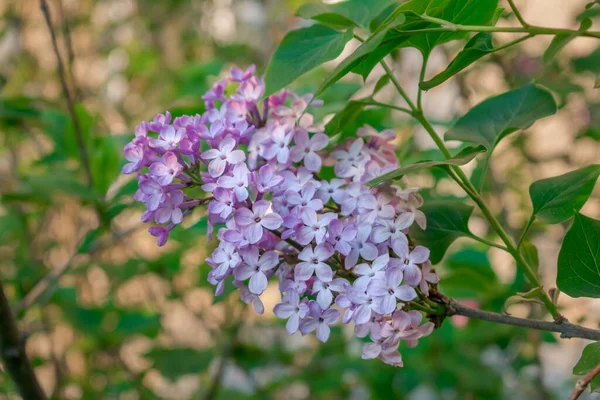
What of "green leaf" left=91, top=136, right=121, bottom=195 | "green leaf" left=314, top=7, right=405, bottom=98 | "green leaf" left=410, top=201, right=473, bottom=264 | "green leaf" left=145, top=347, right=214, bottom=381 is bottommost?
"green leaf" left=145, top=347, right=214, bottom=381

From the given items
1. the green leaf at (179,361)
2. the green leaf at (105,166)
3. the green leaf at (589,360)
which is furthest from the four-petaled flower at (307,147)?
the green leaf at (179,361)

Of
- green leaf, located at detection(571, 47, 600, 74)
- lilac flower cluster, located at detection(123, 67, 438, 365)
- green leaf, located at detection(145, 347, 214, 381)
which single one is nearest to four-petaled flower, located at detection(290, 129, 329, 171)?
lilac flower cluster, located at detection(123, 67, 438, 365)

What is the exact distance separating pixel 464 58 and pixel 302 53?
12 cm

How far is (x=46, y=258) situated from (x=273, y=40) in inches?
35.8

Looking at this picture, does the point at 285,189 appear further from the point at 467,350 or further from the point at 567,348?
the point at 567,348

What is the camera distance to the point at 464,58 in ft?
1.49

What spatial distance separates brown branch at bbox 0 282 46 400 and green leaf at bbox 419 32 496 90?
0.42m

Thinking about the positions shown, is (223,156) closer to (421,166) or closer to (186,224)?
(421,166)

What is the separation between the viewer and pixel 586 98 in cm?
154

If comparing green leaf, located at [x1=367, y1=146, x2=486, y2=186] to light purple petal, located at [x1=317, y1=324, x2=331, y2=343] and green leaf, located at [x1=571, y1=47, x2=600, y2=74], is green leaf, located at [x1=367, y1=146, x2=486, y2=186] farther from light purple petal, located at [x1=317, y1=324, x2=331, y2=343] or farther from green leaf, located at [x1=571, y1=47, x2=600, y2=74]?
green leaf, located at [x1=571, y1=47, x2=600, y2=74]

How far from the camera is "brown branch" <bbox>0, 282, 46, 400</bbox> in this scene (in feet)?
2.03

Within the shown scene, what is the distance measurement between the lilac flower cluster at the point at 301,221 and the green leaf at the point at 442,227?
0.13 feet

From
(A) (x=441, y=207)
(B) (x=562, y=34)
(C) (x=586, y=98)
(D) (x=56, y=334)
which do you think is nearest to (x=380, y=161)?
(A) (x=441, y=207)

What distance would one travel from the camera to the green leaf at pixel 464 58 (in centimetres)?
45
